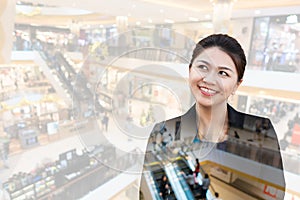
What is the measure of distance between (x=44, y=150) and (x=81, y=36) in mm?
933

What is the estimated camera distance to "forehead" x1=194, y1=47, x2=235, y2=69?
0.58 meters

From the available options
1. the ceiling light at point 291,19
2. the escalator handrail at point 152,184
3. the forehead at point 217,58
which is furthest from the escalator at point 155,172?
the ceiling light at point 291,19

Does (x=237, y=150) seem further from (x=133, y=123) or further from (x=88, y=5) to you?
(x=88, y=5)

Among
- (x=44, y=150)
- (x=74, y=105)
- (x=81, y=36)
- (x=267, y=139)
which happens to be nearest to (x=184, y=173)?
(x=267, y=139)

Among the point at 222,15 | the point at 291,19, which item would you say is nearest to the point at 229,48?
the point at 222,15

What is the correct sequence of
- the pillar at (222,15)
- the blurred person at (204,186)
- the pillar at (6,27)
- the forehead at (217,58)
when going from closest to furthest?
1. the forehead at (217,58)
2. the blurred person at (204,186)
3. the pillar at (6,27)
4. the pillar at (222,15)

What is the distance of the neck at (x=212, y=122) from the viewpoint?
67cm

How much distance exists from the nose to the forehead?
3 centimetres

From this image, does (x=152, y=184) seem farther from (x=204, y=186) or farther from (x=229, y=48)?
(x=229, y=48)

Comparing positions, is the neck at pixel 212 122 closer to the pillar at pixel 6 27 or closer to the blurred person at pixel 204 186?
the blurred person at pixel 204 186

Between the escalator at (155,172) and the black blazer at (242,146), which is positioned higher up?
the black blazer at (242,146)

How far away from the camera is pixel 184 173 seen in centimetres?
73

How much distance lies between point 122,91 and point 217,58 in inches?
15.5

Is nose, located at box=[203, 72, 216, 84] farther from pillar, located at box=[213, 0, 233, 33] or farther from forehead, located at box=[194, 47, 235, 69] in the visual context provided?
pillar, located at box=[213, 0, 233, 33]
